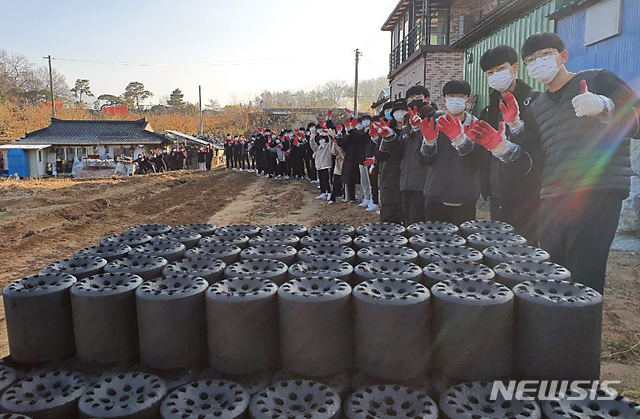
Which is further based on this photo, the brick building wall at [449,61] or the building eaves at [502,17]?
the brick building wall at [449,61]

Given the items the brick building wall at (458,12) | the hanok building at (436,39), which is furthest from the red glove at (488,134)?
the brick building wall at (458,12)

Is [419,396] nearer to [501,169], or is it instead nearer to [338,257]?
[338,257]

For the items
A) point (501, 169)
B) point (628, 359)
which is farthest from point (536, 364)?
point (501, 169)

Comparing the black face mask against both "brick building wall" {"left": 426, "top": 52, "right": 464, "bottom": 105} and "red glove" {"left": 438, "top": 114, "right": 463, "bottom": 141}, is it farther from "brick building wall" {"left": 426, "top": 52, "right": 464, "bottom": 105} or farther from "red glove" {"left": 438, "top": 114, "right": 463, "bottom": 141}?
"brick building wall" {"left": 426, "top": 52, "right": 464, "bottom": 105}

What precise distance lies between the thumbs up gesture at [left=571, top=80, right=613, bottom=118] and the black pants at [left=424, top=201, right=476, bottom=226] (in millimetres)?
1539

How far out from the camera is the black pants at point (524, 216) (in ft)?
12.2

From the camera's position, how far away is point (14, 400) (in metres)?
1.53

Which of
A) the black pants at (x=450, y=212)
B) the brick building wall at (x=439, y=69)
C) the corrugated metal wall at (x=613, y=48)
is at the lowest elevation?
the black pants at (x=450, y=212)

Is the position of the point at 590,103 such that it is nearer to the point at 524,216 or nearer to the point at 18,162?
the point at 524,216

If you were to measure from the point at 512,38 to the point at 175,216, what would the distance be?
28.4 ft

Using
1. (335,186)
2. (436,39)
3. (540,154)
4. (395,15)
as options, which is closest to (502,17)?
(335,186)

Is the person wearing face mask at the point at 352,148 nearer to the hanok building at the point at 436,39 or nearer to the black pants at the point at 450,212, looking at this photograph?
the black pants at the point at 450,212

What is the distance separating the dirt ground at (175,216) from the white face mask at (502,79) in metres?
2.06

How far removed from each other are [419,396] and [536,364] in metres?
0.49
